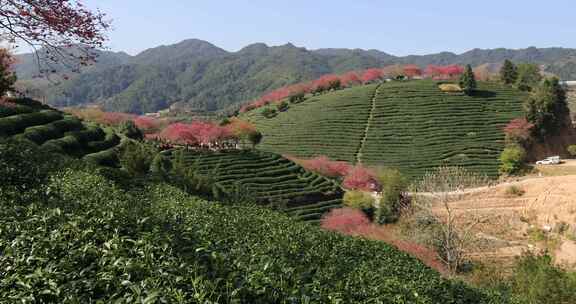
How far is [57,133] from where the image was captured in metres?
26.9

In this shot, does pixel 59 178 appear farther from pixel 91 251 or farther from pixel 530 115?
pixel 530 115

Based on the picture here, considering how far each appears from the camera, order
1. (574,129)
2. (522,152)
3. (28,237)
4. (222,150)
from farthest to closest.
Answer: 1. (574,129)
2. (522,152)
3. (222,150)
4. (28,237)

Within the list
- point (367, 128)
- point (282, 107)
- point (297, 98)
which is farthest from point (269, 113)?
point (367, 128)

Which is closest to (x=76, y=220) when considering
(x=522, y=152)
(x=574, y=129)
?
(x=522, y=152)

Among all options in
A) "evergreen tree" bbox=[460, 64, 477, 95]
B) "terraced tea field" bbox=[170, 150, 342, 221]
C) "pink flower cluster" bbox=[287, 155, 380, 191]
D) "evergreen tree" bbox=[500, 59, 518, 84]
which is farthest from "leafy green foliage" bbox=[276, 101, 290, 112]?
"evergreen tree" bbox=[500, 59, 518, 84]

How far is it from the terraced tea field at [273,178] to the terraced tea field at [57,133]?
8.38 m

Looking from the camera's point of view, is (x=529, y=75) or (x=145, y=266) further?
(x=529, y=75)

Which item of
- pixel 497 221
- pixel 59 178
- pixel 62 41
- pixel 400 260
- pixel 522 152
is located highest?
pixel 62 41

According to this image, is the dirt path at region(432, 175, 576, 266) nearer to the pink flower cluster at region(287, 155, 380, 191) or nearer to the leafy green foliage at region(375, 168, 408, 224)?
the leafy green foliage at region(375, 168, 408, 224)

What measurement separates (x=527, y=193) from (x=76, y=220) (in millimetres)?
42029

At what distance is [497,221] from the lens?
3759 cm

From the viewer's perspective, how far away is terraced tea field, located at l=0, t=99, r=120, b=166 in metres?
23.4

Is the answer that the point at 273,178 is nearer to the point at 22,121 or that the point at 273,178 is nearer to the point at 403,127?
the point at 22,121

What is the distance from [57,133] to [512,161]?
49053 mm
